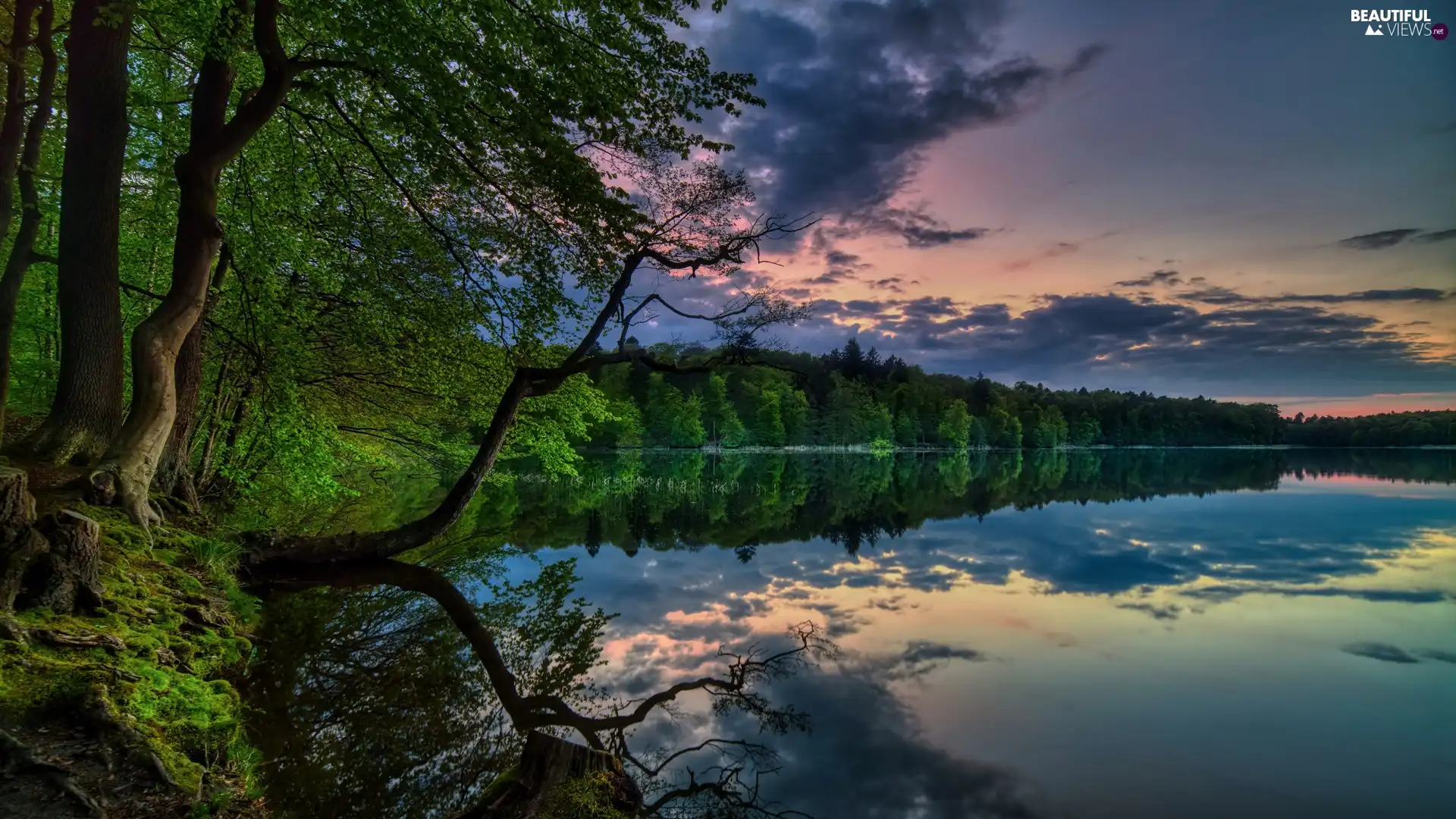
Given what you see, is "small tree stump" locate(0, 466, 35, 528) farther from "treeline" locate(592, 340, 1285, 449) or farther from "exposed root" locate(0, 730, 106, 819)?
"treeline" locate(592, 340, 1285, 449)

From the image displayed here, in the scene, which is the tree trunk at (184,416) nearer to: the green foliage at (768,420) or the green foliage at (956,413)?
the green foliage at (956,413)

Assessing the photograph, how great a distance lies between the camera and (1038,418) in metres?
133

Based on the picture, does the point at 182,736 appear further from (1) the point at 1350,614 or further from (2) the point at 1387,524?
(2) the point at 1387,524

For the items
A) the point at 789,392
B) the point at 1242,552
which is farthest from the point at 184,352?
the point at 789,392

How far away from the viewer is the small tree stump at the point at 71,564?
500 cm

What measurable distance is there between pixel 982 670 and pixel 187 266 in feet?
39.8

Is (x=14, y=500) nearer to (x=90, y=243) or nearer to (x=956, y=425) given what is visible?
(x=90, y=243)

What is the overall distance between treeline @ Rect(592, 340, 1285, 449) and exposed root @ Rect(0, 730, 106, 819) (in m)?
57.8

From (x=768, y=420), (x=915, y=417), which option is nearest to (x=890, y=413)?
(x=915, y=417)

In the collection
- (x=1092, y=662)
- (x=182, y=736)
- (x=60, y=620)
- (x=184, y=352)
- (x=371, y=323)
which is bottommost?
(x=1092, y=662)

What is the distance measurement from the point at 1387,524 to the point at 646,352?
28843mm

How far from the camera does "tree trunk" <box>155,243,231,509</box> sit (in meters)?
9.44

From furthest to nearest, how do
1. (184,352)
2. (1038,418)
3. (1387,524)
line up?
(1038,418) < (1387,524) < (184,352)

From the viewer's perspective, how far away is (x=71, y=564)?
5.14m
